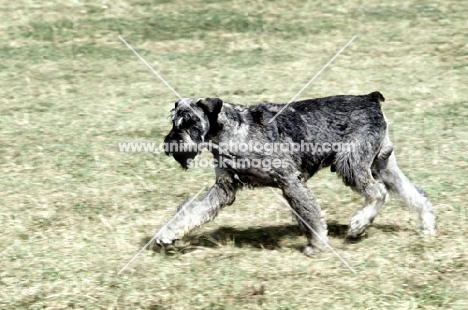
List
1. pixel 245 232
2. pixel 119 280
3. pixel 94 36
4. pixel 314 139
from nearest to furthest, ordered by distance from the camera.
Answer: pixel 119 280 → pixel 314 139 → pixel 245 232 → pixel 94 36

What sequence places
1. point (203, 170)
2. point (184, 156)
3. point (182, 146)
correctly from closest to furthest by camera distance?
point (182, 146) → point (184, 156) → point (203, 170)

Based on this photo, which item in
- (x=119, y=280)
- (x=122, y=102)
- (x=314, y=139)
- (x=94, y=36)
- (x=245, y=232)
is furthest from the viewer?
(x=94, y=36)

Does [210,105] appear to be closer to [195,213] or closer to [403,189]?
[195,213]

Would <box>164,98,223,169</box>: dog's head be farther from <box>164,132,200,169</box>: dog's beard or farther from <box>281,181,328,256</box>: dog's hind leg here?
<box>281,181,328,256</box>: dog's hind leg

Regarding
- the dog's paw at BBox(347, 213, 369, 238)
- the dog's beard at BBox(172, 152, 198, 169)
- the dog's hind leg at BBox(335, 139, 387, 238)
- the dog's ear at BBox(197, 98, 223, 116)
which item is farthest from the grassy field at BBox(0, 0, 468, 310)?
the dog's ear at BBox(197, 98, 223, 116)

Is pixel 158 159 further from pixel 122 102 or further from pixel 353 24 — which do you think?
pixel 353 24

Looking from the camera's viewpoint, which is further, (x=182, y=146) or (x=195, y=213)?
(x=195, y=213)

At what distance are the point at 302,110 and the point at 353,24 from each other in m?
9.36

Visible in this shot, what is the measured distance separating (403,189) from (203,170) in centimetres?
282

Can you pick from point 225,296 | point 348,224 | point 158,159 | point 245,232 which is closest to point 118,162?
point 158,159

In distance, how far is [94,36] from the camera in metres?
15.9

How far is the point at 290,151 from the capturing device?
7.40 metres

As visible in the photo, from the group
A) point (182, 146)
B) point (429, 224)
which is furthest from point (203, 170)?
point (429, 224)

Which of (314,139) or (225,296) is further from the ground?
(314,139)
